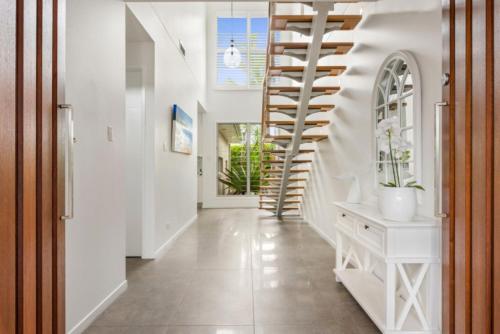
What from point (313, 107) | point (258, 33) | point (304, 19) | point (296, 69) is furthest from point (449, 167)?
point (258, 33)

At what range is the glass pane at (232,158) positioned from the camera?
8469 mm

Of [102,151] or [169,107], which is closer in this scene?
[102,151]

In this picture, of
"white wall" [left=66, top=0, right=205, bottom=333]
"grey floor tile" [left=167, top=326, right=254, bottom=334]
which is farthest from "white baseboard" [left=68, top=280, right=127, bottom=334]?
"grey floor tile" [left=167, top=326, right=254, bottom=334]

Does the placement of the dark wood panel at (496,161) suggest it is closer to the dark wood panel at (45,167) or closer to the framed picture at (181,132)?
the dark wood panel at (45,167)

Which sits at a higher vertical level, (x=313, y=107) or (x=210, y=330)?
(x=313, y=107)

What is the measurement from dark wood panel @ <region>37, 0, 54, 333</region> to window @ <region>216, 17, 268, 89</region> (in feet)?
24.4

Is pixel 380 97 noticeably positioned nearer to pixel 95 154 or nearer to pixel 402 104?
pixel 402 104

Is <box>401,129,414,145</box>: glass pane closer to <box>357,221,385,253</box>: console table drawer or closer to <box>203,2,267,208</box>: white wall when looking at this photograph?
<box>357,221,385,253</box>: console table drawer

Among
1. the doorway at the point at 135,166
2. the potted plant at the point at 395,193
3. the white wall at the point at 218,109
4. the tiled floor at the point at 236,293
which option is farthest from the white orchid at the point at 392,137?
the white wall at the point at 218,109

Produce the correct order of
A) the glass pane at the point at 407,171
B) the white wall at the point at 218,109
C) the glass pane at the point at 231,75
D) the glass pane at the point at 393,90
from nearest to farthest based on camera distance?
the glass pane at the point at 407,171 < the glass pane at the point at 393,90 < the white wall at the point at 218,109 < the glass pane at the point at 231,75

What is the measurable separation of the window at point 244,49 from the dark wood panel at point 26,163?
7539 mm

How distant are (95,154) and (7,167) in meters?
1.45

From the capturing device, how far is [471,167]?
115 cm

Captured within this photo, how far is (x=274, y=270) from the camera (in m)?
3.36
